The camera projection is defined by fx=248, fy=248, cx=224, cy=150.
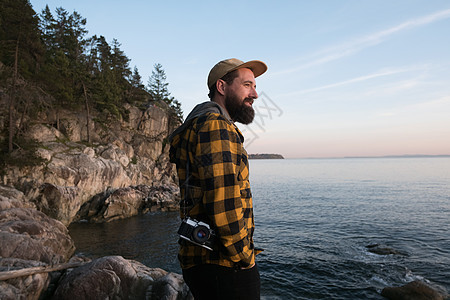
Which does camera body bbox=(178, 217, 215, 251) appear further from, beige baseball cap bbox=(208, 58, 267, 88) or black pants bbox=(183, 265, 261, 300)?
beige baseball cap bbox=(208, 58, 267, 88)

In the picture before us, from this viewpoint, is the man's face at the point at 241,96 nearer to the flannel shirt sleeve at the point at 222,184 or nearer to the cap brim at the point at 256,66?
the cap brim at the point at 256,66

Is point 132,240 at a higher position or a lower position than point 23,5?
lower

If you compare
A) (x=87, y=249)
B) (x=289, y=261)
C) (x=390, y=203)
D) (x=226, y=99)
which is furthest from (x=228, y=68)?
(x=390, y=203)

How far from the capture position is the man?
1.79 m

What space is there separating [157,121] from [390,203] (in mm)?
41749

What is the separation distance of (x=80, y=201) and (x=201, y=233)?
87.8 ft

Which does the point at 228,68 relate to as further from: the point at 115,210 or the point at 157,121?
the point at 157,121

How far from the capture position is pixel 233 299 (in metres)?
1.89

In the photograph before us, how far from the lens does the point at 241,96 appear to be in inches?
93.2

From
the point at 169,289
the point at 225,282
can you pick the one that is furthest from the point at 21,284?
the point at 225,282

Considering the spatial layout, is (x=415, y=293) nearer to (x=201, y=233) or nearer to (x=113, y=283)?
(x=113, y=283)

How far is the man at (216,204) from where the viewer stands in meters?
1.79

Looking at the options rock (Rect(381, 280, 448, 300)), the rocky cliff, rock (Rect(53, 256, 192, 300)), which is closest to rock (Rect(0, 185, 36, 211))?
Result: the rocky cliff

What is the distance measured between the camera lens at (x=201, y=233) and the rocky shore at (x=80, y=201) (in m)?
5.47
